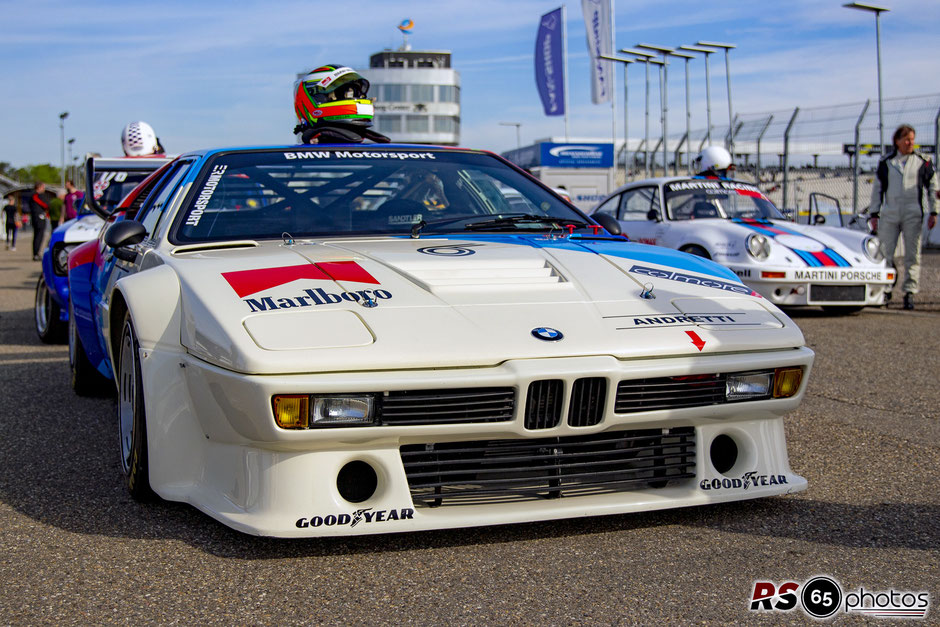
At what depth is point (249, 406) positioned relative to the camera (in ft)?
8.10

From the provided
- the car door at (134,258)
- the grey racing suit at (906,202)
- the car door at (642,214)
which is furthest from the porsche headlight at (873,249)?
the car door at (134,258)

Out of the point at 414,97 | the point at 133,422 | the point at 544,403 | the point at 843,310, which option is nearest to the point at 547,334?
the point at 544,403

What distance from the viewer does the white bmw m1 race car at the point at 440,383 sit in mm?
2514

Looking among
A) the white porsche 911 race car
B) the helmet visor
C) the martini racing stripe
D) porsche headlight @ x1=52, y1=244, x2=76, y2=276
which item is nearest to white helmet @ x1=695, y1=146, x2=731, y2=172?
the white porsche 911 race car

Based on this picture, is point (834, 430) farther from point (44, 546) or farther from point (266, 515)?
point (44, 546)

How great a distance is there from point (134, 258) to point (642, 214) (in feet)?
23.7

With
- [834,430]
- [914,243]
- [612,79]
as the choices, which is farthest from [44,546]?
[612,79]

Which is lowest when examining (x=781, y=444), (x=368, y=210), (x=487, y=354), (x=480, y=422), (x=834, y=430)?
(x=834, y=430)

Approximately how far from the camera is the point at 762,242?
874cm

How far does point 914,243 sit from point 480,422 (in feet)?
26.7

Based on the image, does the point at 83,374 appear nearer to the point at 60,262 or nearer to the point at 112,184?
the point at 60,262

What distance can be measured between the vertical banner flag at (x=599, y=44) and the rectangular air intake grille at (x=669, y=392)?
995 inches

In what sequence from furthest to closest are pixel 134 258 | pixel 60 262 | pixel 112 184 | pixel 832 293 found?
pixel 832 293
pixel 112 184
pixel 60 262
pixel 134 258

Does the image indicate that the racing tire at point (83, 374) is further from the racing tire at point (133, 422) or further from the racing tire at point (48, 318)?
the racing tire at point (48, 318)
